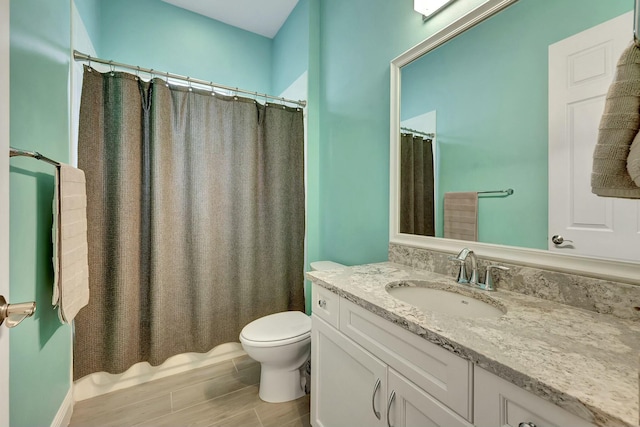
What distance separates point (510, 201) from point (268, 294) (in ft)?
5.59

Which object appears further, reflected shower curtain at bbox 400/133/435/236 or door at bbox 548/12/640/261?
reflected shower curtain at bbox 400/133/435/236

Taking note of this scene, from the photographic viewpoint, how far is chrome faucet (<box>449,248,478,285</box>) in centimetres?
104

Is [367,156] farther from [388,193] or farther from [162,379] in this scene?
[162,379]

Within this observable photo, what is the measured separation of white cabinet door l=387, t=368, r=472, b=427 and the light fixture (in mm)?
1535

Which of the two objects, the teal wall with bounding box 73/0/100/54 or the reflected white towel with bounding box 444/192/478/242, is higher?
the teal wall with bounding box 73/0/100/54

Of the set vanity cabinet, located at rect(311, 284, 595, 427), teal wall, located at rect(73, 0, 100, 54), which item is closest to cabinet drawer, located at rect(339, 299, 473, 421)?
vanity cabinet, located at rect(311, 284, 595, 427)

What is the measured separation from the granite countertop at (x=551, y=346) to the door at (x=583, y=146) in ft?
0.73

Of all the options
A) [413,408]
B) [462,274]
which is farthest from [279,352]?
[462,274]

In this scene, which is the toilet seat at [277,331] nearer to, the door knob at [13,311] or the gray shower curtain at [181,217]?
the gray shower curtain at [181,217]

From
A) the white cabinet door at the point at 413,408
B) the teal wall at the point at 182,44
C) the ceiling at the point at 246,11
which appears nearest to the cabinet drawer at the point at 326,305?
the white cabinet door at the point at 413,408

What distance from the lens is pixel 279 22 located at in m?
2.48

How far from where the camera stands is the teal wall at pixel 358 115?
1.50 meters

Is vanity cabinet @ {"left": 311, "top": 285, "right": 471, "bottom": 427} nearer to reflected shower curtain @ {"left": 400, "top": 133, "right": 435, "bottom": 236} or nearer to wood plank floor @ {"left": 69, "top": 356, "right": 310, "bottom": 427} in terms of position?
wood plank floor @ {"left": 69, "top": 356, "right": 310, "bottom": 427}

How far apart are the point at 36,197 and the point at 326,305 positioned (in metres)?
1.32
